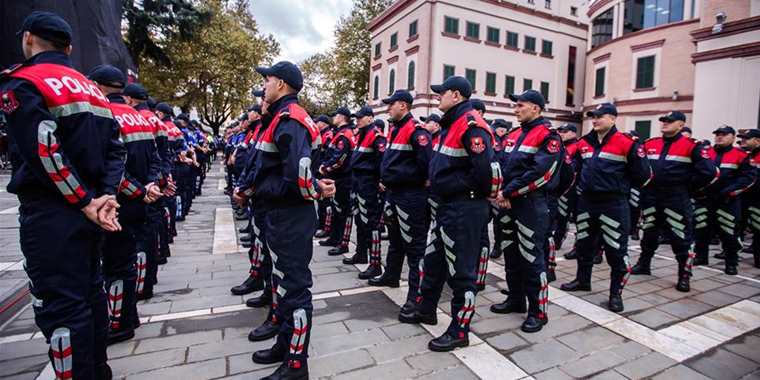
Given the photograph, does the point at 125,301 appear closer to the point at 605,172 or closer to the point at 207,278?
the point at 207,278

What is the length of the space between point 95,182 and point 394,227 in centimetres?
309

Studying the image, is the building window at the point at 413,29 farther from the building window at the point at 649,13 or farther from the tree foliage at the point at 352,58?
the building window at the point at 649,13

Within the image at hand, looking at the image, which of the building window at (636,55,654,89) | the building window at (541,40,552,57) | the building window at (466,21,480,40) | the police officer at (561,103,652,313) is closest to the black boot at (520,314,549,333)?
the police officer at (561,103,652,313)

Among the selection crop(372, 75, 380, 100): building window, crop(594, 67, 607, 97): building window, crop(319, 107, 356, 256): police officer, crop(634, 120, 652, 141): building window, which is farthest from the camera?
crop(372, 75, 380, 100): building window

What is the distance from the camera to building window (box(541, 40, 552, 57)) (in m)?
29.0

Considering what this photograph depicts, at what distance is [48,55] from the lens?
7.64ft

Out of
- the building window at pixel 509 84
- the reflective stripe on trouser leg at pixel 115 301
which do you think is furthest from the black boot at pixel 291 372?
the building window at pixel 509 84

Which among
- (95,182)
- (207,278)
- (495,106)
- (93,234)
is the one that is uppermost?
(495,106)

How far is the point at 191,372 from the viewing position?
2.99m

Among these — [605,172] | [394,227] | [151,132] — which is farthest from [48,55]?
[605,172]

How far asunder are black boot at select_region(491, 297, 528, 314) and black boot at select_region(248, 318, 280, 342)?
90.3 inches

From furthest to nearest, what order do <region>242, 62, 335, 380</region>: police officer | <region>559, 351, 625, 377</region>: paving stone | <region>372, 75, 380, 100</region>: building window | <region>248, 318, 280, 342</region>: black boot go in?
<region>372, 75, 380, 100</region>: building window
<region>248, 318, 280, 342</region>: black boot
<region>559, 351, 625, 377</region>: paving stone
<region>242, 62, 335, 380</region>: police officer

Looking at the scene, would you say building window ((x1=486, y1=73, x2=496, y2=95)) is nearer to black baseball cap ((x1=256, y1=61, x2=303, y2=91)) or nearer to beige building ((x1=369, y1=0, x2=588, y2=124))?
beige building ((x1=369, y1=0, x2=588, y2=124))

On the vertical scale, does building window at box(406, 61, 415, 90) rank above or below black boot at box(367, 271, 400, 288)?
Result: above
